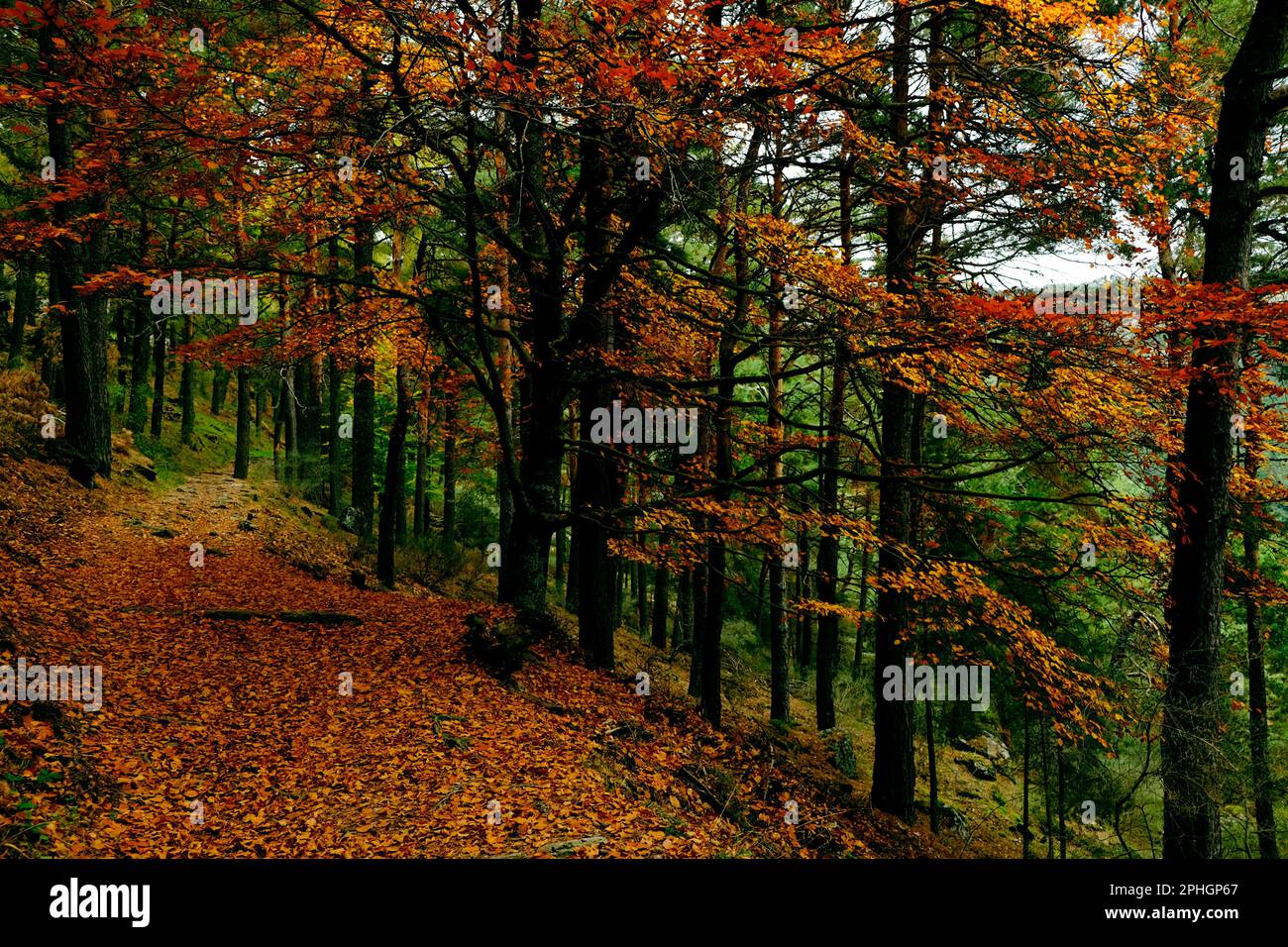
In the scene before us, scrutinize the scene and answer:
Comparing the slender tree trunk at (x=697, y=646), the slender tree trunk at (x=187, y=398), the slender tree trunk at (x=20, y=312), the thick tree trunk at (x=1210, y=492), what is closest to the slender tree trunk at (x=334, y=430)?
the slender tree trunk at (x=187, y=398)

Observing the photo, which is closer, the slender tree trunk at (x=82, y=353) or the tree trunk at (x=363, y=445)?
the slender tree trunk at (x=82, y=353)

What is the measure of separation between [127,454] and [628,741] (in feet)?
54.1

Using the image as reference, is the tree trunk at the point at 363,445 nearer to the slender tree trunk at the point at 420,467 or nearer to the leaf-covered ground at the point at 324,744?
the slender tree trunk at the point at 420,467

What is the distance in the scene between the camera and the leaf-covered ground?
4.64m

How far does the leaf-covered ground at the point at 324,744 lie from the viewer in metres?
4.64

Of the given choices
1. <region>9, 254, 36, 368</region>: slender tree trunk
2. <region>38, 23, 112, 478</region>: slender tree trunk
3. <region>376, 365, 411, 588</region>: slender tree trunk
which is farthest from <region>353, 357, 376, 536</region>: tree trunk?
<region>9, 254, 36, 368</region>: slender tree trunk

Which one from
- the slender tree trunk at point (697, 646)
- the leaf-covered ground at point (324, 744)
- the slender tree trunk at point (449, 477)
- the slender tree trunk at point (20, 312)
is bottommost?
the slender tree trunk at point (697, 646)

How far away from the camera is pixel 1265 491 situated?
359 inches

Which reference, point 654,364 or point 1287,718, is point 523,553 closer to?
point 654,364

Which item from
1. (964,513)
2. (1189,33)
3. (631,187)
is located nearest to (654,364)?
(631,187)

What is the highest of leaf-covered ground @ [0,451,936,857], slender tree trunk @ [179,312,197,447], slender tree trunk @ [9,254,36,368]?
slender tree trunk @ [9,254,36,368]

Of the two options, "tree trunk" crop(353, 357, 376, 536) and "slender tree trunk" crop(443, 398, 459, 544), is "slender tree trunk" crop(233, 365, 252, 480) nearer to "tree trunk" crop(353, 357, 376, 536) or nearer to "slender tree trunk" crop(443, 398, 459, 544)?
"slender tree trunk" crop(443, 398, 459, 544)

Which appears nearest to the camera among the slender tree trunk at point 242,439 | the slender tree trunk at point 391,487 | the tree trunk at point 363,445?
the slender tree trunk at point 391,487

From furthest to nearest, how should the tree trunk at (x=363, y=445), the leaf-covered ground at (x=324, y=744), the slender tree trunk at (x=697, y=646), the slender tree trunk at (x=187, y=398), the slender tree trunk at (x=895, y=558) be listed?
the slender tree trunk at (x=187, y=398) → the tree trunk at (x=363, y=445) → the slender tree trunk at (x=697, y=646) → the slender tree trunk at (x=895, y=558) → the leaf-covered ground at (x=324, y=744)
